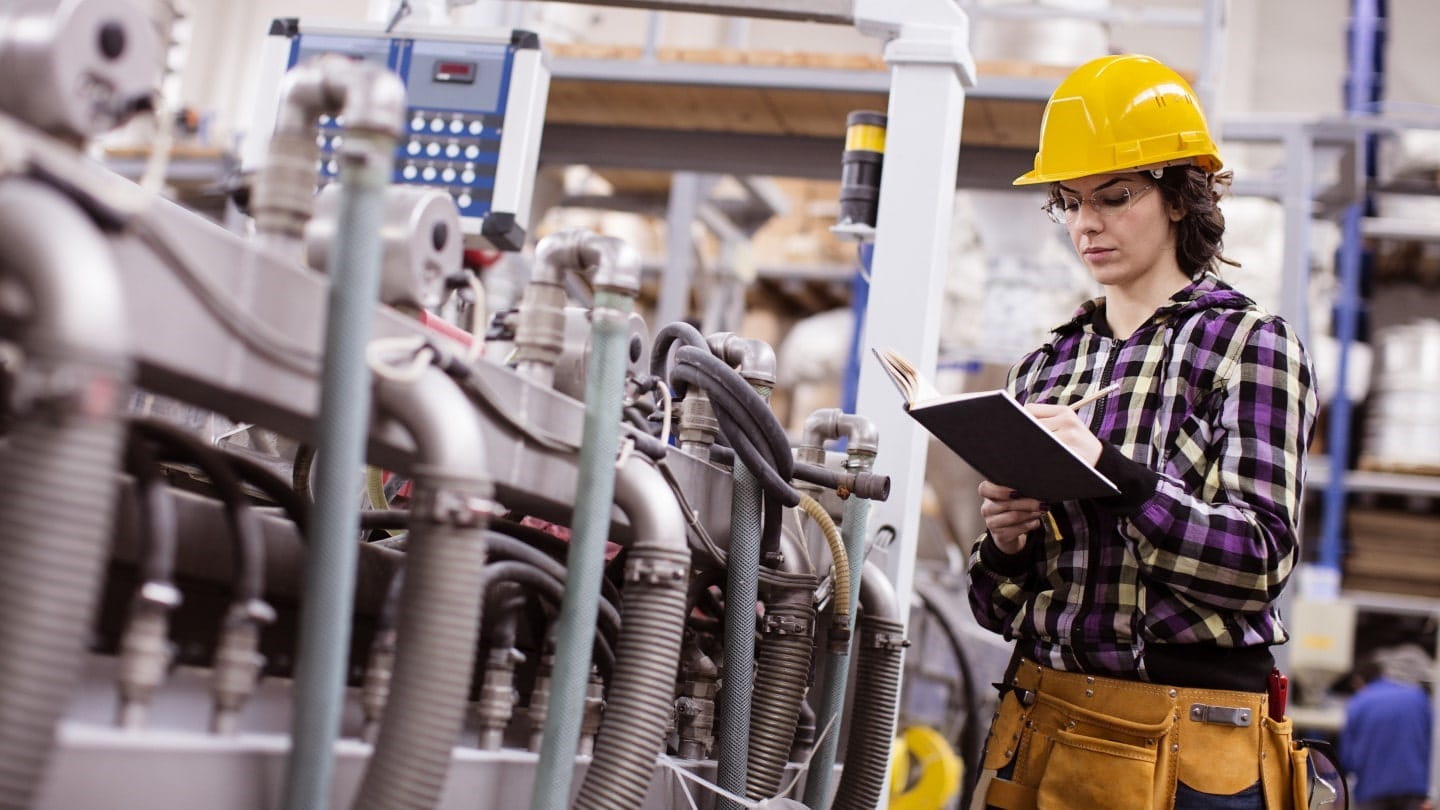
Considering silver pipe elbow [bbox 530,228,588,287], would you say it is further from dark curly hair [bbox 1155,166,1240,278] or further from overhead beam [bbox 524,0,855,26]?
overhead beam [bbox 524,0,855,26]

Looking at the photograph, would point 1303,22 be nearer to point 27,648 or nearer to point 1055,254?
point 1055,254

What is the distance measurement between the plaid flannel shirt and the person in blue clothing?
5275mm

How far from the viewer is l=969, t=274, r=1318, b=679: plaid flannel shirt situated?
151cm

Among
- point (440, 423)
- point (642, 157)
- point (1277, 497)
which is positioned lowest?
point (440, 423)

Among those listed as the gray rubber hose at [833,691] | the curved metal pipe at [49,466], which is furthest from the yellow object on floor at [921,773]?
the curved metal pipe at [49,466]

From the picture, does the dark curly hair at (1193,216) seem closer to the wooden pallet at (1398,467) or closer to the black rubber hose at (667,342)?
the black rubber hose at (667,342)

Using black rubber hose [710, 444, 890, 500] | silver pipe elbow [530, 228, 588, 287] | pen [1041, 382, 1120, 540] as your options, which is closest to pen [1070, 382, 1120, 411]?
pen [1041, 382, 1120, 540]

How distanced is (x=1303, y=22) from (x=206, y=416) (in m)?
9.08

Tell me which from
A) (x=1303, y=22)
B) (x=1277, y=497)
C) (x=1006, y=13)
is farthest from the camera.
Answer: (x=1303, y=22)

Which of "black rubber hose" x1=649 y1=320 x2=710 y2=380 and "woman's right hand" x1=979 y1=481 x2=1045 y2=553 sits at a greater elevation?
"black rubber hose" x1=649 y1=320 x2=710 y2=380

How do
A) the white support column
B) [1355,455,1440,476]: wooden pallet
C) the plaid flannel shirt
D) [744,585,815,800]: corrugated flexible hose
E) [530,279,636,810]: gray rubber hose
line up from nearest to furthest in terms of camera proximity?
[530,279,636,810]: gray rubber hose < the plaid flannel shirt < [744,585,815,800]: corrugated flexible hose < the white support column < [1355,455,1440,476]: wooden pallet

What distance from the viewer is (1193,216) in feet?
5.69

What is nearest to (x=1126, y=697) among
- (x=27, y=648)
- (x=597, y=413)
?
(x=597, y=413)

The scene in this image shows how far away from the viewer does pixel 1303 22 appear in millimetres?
9695
